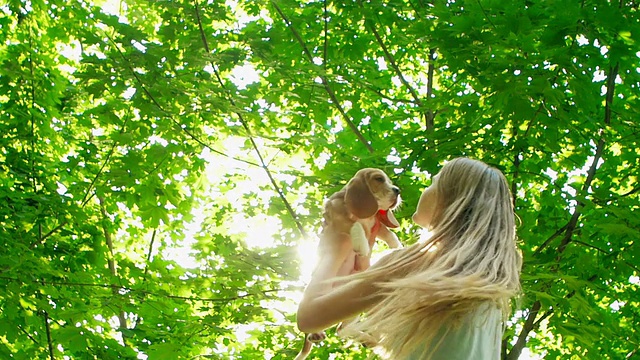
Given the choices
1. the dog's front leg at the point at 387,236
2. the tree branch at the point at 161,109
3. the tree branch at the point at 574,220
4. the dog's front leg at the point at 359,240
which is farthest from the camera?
the tree branch at the point at 161,109

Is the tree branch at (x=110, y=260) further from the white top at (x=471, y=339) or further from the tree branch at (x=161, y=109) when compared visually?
the white top at (x=471, y=339)

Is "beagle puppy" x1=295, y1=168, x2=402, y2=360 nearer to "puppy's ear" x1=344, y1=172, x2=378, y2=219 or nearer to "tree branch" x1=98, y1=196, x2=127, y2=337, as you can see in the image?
"puppy's ear" x1=344, y1=172, x2=378, y2=219

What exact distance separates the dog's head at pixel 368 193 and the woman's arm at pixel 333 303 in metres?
0.25

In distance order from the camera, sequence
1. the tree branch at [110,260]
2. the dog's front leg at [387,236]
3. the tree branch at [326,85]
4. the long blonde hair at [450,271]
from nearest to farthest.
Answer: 1. the long blonde hair at [450,271]
2. the dog's front leg at [387,236]
3. the tree branch at [110,260]
4. the tree branch at [326,85]

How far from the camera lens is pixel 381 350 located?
5.38 ft

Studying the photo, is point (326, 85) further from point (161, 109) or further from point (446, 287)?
point (446, 287)

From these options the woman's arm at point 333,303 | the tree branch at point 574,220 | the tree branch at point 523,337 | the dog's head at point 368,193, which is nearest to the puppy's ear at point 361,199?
the dog's head at point 368,193

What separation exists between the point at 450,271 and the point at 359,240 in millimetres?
336

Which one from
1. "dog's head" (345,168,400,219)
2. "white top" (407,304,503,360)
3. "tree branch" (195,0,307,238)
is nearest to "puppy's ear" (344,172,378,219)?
"dog's head" (345,168,400,219)

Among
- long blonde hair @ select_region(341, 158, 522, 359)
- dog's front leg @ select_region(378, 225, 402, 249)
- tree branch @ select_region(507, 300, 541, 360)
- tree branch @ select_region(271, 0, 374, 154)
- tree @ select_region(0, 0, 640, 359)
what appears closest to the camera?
long blonde hair @ select_region(341, 158, 522, 359)

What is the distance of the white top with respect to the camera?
60.9 inches

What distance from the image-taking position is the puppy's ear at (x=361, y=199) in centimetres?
188

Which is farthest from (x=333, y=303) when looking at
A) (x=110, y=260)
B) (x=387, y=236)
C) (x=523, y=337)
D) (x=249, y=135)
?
(x=110, y=260)

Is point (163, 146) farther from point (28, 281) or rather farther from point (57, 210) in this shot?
point (28, 281)
